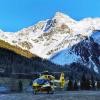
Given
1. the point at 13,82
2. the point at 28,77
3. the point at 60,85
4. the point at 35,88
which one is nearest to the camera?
the point at 35,88

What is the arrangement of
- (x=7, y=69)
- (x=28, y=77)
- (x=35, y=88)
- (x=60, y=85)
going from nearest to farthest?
(x=35, y=88) → (x=60, y=85) → (x=28, y=77) → (x=7, y=69)

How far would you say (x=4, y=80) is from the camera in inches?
6407

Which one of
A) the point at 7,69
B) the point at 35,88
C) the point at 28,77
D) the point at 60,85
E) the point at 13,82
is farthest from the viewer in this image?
the point at 7,69

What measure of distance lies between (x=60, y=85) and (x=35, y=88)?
108ft

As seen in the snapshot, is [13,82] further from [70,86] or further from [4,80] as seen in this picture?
[70,86]

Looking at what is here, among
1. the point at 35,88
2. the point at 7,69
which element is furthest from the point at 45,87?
the point at 7,69

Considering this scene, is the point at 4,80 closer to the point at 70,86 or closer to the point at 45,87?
the point at 70,86

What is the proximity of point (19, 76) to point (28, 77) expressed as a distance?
170 inches

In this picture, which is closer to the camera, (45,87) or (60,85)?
(45,87)

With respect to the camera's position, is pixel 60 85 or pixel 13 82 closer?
pixel 60 85

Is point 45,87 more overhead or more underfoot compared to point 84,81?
more underfoot

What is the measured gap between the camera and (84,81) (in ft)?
641

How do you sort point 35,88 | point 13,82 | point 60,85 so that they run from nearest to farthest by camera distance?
1. point 35,88
2. point 60,85
3. point 13,82

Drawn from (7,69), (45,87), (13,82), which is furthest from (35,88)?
(7,69)
